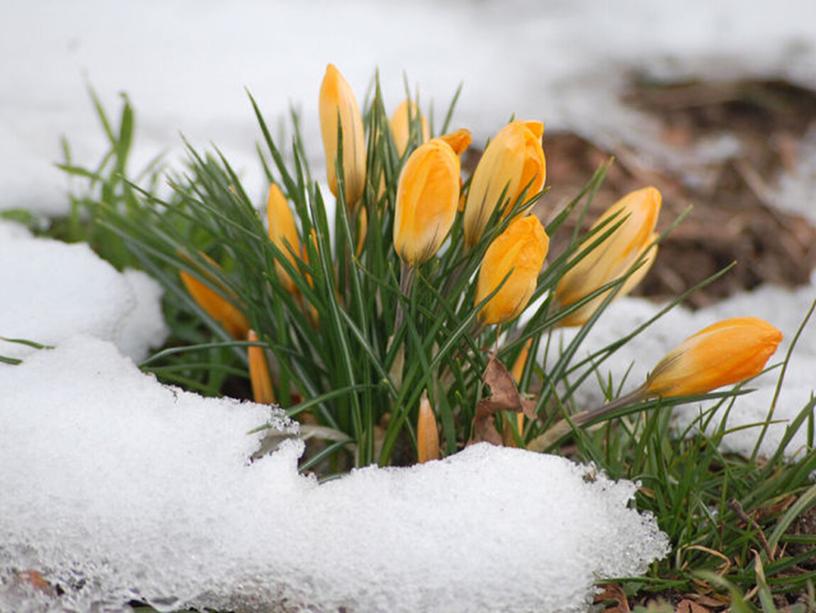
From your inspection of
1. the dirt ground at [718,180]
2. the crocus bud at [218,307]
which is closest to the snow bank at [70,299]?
the crocus bud at [218,307]

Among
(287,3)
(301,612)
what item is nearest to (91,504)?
(301,612)

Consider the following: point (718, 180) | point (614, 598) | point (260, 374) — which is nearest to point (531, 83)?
point (718, 180)

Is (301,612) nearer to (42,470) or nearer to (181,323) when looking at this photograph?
(42,470)

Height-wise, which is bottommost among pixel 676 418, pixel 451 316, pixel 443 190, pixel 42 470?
pixel 676 418

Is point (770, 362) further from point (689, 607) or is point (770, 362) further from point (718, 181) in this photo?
point (718, 181)

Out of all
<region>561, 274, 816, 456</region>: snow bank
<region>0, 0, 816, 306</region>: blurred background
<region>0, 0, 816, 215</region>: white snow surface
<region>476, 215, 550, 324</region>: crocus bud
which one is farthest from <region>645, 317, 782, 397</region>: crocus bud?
<region>0, 0, 816, 215</region>: white snow surface

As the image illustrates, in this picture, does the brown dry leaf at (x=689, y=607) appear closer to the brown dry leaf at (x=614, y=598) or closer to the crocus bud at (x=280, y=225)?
the brown dry leaf at (x=614, y=598)
